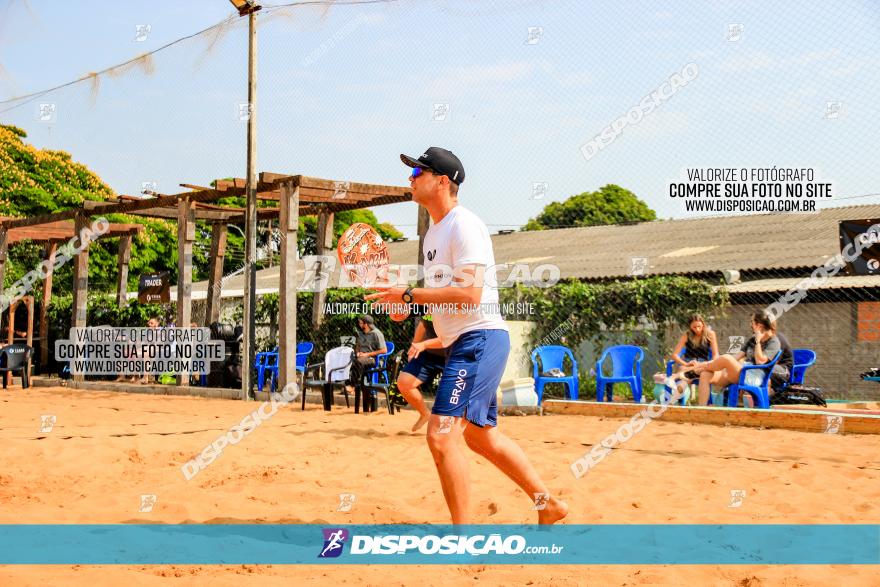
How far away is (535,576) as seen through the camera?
3566 mm

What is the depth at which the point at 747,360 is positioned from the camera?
10.0 meters

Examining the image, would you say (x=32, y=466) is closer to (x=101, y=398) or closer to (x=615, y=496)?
(x=615, y=496)

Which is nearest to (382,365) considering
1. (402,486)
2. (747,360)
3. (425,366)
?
(747,360)

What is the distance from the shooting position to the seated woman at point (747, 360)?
9719mm

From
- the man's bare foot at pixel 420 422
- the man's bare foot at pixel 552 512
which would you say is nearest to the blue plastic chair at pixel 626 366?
the man's bare foot at pixel 420 422

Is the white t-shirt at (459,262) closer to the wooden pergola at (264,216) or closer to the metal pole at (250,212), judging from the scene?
the wooden pergola at (264,216)

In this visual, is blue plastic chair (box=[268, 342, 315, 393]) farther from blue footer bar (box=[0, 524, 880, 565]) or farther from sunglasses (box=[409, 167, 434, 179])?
sunglasses (box=[409, 167, 434, 179])

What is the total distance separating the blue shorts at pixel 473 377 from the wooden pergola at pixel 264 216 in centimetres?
886

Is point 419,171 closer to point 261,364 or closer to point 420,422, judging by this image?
point 420,422

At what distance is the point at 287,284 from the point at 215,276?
17.2ft

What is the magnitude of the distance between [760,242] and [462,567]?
66.2ft

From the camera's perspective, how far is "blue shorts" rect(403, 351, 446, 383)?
5.09 metres

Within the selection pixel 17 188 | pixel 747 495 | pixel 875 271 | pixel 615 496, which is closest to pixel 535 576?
pixel 615 496

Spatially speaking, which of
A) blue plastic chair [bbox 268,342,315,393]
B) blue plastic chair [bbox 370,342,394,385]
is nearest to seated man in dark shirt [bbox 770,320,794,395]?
blue plastic chair [bbox 370,342,394,385]
